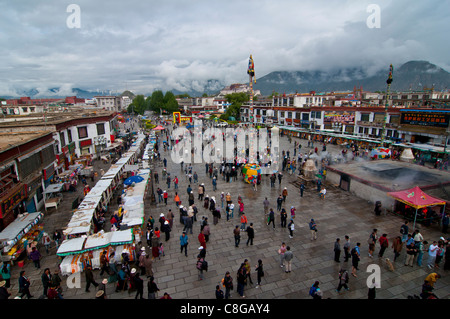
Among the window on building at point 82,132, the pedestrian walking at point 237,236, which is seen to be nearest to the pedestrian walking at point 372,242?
the pedestrian walking at point 237,236

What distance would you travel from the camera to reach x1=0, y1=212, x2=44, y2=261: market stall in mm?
11023

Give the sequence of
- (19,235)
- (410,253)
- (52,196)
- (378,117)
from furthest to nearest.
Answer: (378,117) < (52,196) < (19,235) < (410,253)

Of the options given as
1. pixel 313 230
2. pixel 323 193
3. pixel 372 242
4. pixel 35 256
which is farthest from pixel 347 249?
pixel 35 256

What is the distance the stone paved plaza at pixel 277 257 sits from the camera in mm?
9258

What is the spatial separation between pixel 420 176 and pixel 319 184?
7.41 meters

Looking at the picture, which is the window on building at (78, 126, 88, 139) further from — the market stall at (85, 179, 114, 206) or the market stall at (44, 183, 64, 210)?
the market stall at (85, 179, 114, 206)

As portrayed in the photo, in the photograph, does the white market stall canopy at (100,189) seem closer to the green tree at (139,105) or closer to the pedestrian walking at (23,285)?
the pedestrian walking at (23,285)

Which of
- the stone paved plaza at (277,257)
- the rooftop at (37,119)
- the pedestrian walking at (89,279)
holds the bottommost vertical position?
the stone paved plaza at (277,257)

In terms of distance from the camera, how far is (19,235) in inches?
460

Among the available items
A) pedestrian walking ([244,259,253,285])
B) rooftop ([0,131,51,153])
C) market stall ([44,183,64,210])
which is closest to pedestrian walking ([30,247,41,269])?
rooftop ([0,131,51,153])

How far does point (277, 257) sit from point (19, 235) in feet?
40.5

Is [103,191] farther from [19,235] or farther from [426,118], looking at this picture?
[426,118]

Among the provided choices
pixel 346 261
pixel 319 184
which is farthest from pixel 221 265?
pixel 319 184
